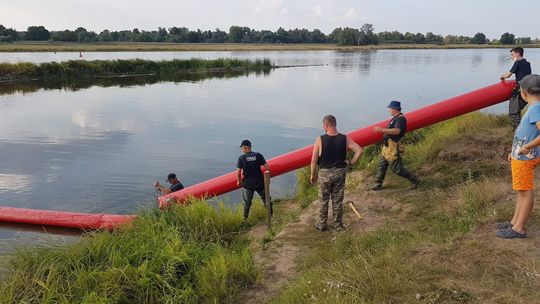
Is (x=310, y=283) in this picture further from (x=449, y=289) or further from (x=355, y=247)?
(x=449, y=289)

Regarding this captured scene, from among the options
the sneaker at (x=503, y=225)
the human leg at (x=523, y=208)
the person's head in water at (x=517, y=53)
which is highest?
the person's head in water at (x=517, y=53)

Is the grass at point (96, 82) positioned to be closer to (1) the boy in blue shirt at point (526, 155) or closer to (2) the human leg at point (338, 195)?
(2) the human leg at point (338, 195)

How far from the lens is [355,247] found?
5660 mm

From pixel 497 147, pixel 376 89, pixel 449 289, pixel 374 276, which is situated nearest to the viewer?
pixel 449 289

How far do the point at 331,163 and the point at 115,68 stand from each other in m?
40.2

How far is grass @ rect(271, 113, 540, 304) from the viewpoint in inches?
161

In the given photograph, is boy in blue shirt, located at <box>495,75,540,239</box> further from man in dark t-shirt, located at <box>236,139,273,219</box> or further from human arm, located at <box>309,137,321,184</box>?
man in dark t-shirt, located at <box>236,139,273,219</box>

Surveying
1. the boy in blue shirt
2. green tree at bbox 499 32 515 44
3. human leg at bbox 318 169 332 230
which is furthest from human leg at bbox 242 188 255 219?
green tree at bbox 499 32 515 44

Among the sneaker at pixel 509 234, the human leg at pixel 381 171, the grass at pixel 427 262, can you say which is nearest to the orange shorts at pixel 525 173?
the sneaker at pixel 509 234

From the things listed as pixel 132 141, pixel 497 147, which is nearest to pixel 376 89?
pixel 132 141

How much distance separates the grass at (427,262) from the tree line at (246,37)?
4332 inches

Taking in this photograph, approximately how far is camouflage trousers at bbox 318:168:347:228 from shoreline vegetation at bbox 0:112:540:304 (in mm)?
301

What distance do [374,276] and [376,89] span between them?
28.5 meters

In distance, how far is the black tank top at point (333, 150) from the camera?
20.9ft
